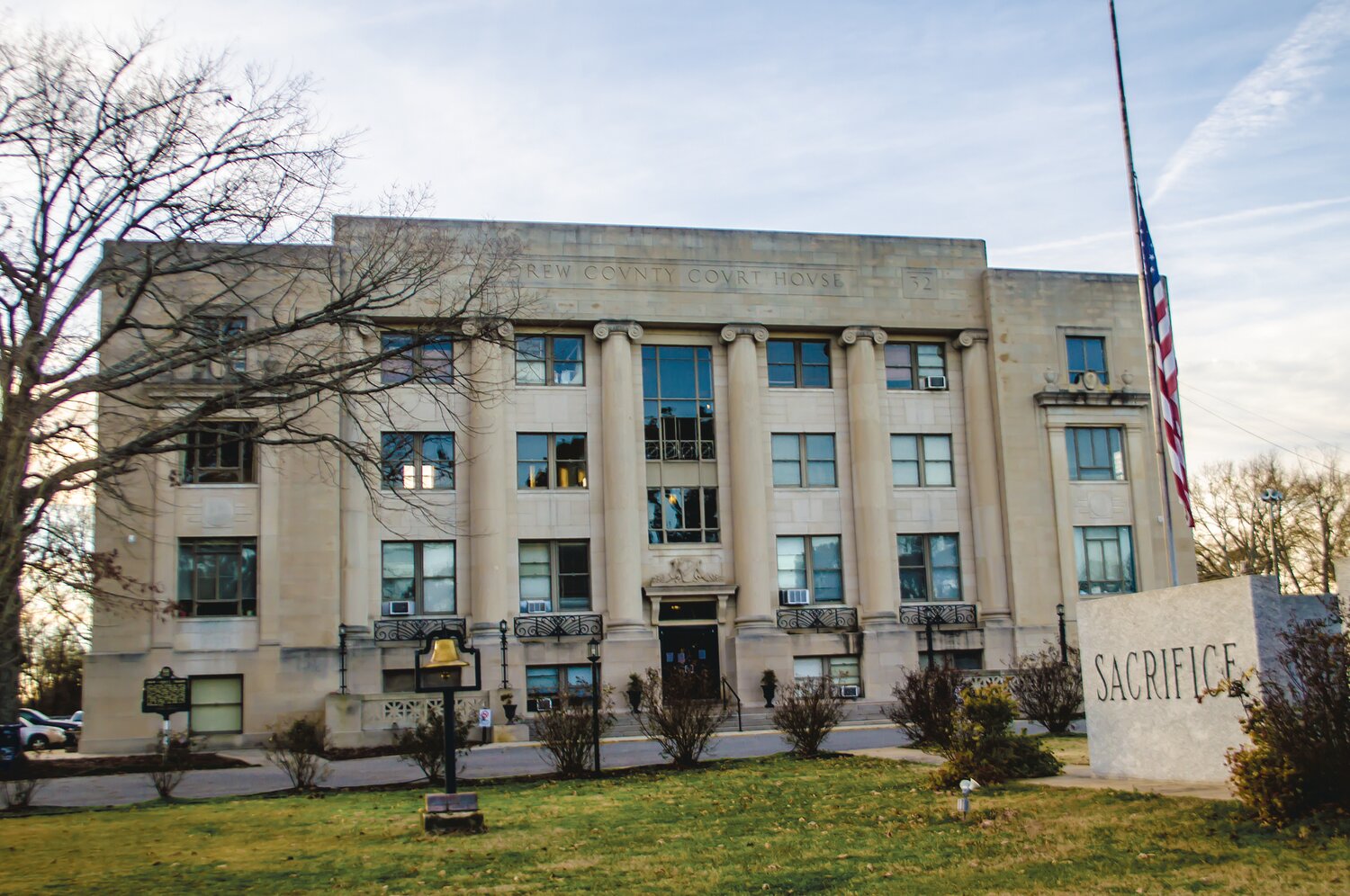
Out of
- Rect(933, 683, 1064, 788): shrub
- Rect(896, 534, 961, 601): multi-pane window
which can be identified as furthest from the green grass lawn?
Rect(896, 534, 961, 601): multi-pane window

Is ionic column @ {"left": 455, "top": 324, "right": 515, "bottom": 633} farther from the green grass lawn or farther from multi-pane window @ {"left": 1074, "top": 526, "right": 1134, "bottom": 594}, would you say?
the green grass lawn

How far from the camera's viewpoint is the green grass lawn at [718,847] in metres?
10.5

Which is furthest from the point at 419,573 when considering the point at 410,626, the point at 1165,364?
the point at 1165,364

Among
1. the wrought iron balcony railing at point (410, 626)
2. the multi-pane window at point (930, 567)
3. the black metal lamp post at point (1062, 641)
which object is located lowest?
the black metal lamp post at point (1062, 641)

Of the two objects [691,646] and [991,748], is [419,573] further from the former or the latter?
[991,748]

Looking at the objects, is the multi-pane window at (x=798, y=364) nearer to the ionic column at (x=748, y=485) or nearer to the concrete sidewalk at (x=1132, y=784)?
the ionic column at (x=748, y=485)

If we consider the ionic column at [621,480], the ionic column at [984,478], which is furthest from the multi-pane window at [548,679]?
the ionic column at [984,478]

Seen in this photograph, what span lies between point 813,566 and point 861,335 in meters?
8.37

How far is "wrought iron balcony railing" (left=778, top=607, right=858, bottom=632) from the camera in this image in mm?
42469

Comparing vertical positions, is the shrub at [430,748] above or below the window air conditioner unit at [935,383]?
below

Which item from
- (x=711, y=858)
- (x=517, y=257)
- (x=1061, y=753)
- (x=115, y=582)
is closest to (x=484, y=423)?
(x=517, y=257)

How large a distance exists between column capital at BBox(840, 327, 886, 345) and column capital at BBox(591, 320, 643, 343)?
7374 mm

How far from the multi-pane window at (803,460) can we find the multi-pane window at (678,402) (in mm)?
2396

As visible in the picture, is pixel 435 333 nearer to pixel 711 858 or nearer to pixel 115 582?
pixel 711 858
